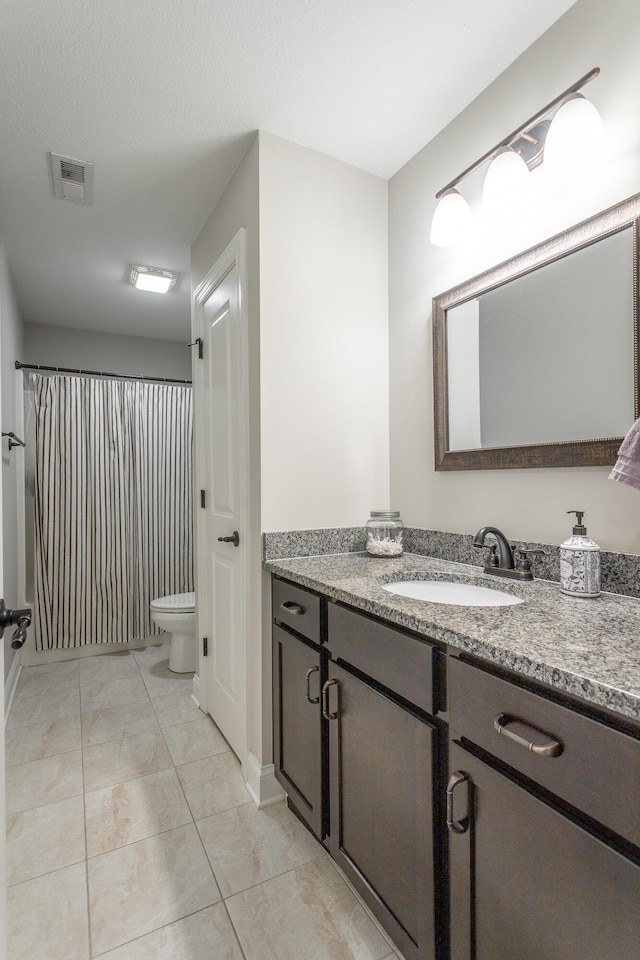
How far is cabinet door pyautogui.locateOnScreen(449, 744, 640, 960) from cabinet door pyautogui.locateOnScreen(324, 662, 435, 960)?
0.08m

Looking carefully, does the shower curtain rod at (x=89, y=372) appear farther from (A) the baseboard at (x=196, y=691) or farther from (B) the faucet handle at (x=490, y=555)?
(B) the faucet handle at (x=490, y=555)


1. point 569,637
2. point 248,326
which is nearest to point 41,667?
point 248,326

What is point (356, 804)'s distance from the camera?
122cm

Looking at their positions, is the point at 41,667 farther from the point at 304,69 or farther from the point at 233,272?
the point at 304,69

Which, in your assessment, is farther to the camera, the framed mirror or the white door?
the white door

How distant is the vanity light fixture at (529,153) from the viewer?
1.20m

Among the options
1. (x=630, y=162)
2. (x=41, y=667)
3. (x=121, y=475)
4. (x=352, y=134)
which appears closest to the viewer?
(x=630, y=162)

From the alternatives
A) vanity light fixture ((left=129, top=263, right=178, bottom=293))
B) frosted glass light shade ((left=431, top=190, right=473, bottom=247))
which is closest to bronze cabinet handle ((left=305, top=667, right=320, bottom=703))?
frosted glass light shade ((left=431, top=190, right=473, bottom=247))

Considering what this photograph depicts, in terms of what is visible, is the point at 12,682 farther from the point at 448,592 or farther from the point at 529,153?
the point at 529,153

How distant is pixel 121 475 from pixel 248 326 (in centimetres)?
205

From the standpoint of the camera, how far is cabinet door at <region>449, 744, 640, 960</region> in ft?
2.10

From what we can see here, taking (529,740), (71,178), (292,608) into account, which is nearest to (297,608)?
(292,608)

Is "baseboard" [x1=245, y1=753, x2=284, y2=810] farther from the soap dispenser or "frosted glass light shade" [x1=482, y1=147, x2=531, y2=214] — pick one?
"frosted glass light shade" [x1=482, y1=147, x2=531, y2=214]

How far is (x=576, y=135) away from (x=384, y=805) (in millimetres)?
1696
